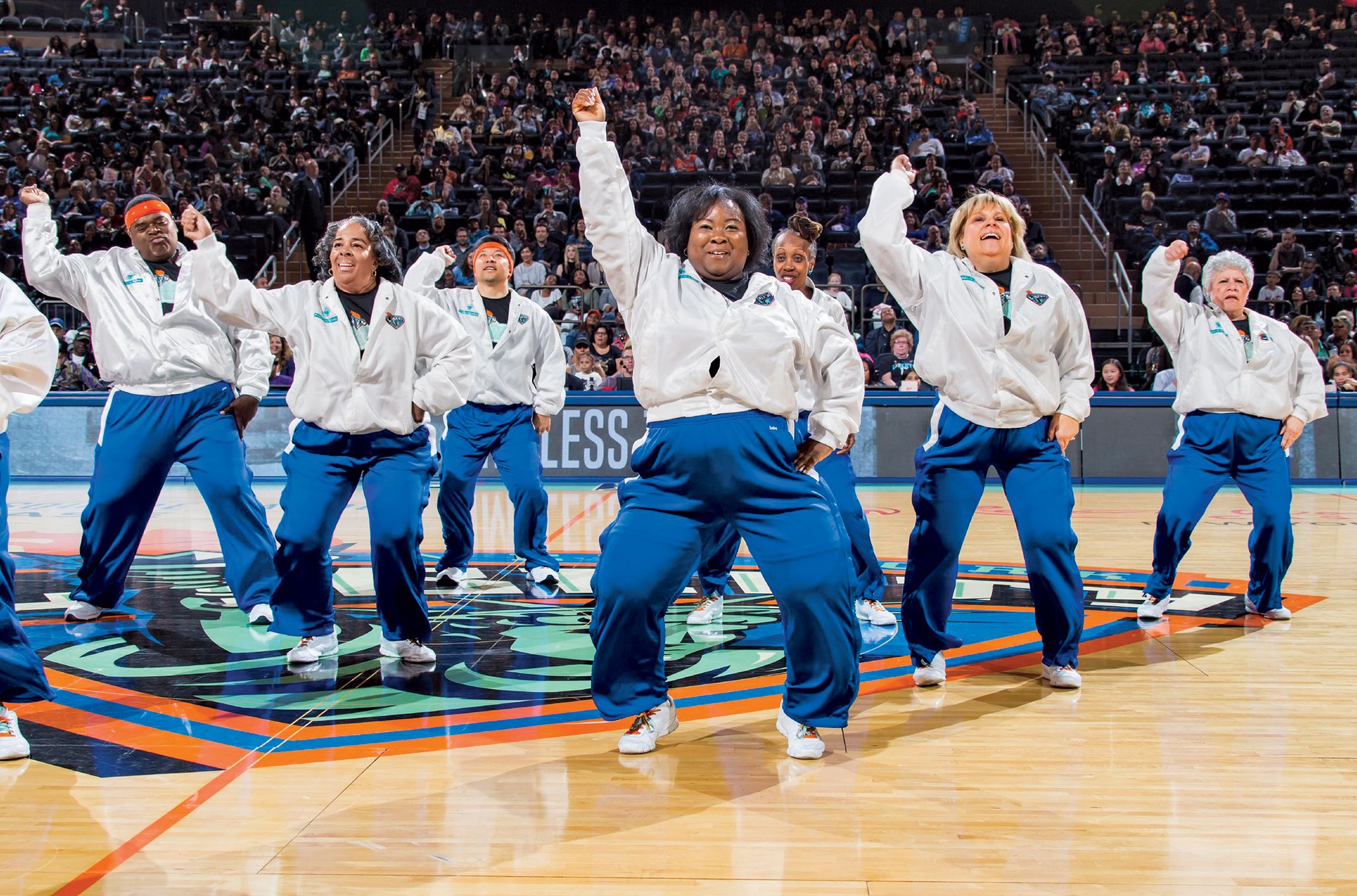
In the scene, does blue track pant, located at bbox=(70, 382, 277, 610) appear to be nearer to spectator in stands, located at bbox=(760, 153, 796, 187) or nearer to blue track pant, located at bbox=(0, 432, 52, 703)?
blue track pant, located at bbox=(0, 432, 52, 703)

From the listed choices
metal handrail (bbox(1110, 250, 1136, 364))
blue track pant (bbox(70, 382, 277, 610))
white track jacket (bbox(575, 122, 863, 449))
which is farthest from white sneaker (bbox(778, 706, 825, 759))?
metal handrail (bbox(1110, 250, 1136, 364))

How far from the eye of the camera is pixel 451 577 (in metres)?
6.58

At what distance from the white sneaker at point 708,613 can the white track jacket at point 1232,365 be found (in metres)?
2.59

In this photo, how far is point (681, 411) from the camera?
346cm

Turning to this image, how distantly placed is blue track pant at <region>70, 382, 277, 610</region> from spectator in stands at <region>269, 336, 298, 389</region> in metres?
7.66

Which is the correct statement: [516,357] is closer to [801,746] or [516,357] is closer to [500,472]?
[500,472]

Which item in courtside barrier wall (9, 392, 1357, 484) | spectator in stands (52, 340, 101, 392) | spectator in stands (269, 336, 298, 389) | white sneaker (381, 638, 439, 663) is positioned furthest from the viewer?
spectator in stands (52, 340, 101, 392)

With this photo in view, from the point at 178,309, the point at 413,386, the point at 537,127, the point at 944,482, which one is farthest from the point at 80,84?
the point at 944,482

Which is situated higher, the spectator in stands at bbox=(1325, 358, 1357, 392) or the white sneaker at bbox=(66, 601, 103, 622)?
the spectator in stands at bbox=(1325, 358, 1357, 392)

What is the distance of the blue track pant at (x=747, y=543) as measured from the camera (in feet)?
11.1

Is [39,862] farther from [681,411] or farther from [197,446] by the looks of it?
[197,446]

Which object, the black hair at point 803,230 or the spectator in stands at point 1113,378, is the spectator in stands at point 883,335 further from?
the black hair at point 803,230

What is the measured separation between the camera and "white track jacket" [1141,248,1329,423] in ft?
18.4

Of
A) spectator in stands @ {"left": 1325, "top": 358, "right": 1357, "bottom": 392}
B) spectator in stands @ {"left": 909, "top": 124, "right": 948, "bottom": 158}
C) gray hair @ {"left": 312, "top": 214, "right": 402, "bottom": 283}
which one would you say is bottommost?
spectator in stands @ {"left": 1325, "top": 358, "right": 1357, "bottom": 392}
